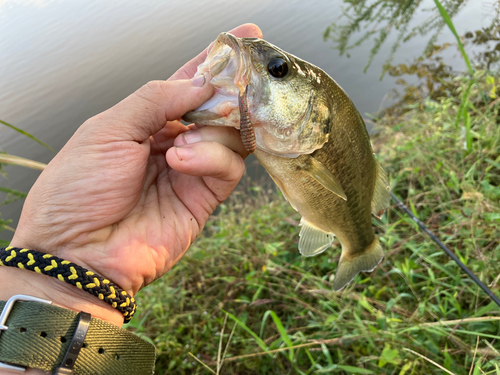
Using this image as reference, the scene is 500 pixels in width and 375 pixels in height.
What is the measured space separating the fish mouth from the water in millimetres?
5693

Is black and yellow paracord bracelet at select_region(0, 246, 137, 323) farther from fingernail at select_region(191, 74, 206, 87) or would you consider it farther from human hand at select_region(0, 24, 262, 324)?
fingernail at select_region(191, 74, 206, 87)

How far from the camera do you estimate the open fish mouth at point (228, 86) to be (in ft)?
4.19

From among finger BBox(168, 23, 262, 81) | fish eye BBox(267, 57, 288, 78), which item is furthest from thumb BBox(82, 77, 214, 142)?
finger BBox(168, 23, 262, 81)

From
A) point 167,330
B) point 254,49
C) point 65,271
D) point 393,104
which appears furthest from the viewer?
point 393,104

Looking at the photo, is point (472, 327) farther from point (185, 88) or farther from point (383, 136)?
point (383, 136)

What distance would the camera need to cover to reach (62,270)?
3.86ft

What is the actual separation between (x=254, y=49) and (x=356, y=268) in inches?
66.8

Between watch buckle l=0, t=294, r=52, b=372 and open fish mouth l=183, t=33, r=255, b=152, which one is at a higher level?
open fish mouth l=183, t=33, r=255, b=152

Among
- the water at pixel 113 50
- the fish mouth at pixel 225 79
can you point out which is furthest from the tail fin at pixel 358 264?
the water at pixel 113 50

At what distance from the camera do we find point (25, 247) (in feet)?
4.15

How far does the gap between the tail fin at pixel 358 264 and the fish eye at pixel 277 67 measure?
60.2 inches

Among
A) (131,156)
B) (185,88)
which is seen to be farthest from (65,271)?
(185,88)

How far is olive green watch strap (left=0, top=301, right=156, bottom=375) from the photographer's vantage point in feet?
3.39

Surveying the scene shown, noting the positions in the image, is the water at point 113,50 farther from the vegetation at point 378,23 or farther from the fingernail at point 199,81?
the fingernail at point 199,81
